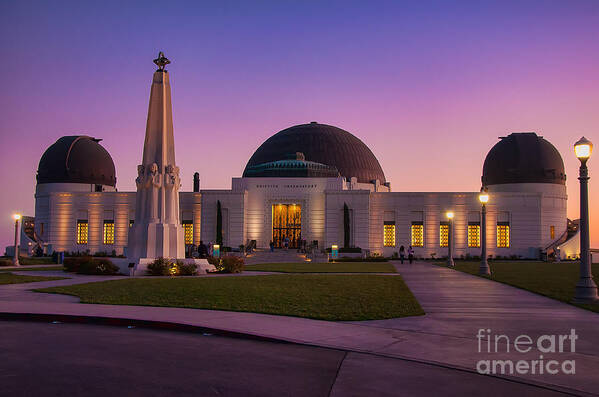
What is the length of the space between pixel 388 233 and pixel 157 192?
33706mm

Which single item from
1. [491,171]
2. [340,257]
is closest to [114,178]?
[340,257]

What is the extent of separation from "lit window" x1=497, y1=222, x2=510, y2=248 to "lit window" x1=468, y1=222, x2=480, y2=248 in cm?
198

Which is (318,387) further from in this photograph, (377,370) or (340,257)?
(340,257)

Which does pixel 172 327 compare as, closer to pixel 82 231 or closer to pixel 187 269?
pixel 187 269

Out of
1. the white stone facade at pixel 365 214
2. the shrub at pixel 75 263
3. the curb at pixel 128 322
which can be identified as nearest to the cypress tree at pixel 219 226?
the white stone facade at pixel 365 214

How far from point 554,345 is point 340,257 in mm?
41397

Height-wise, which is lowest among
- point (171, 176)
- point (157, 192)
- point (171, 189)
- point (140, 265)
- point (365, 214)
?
point (140, 265)

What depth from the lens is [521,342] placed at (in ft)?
29.4

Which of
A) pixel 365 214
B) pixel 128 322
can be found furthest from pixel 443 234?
pixel 128 322

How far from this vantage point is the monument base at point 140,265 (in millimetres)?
25844

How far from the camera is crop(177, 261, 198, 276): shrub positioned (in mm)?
26275

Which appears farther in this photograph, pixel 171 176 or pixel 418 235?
pixel 418 235

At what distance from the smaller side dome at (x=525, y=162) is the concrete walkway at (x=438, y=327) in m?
48.1

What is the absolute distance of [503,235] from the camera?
55.4 metres
